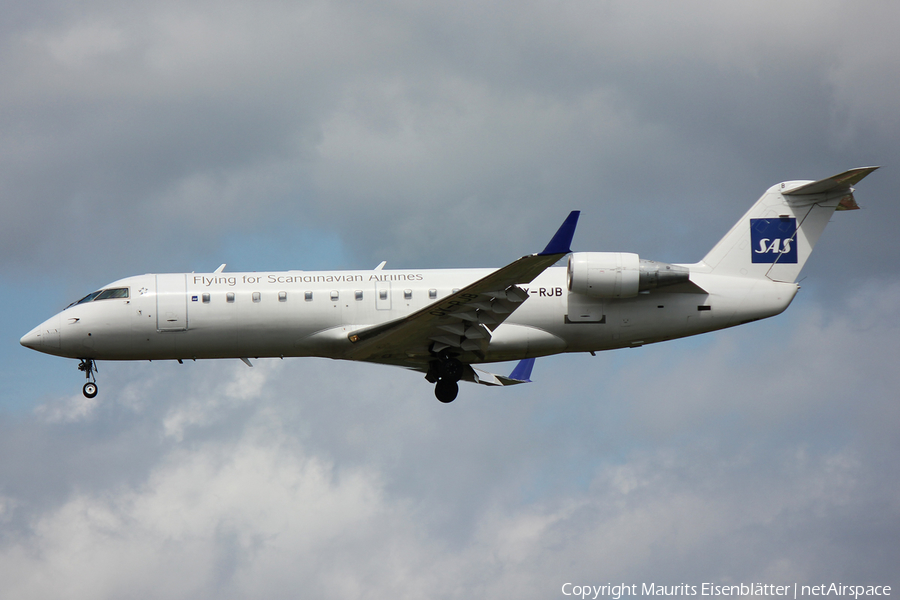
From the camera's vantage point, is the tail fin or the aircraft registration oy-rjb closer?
the aircraft registration oy-rjb

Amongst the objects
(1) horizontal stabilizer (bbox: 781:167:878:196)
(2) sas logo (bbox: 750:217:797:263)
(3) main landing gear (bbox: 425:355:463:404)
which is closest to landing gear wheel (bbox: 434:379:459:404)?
(3) main landing gear (bbox: 425:355:463:404)

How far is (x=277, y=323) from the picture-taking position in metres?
26.0

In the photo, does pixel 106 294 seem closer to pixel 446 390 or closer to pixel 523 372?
pixel 446 390

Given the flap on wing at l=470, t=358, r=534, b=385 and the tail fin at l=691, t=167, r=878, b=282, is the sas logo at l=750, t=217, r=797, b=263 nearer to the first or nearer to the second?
the tail fin at l=691, t=167, r=878, b=282

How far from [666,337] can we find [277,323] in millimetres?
11867

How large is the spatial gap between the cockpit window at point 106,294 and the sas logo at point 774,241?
777 inches

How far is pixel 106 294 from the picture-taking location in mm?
27016

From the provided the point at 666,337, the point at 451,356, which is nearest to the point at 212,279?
the point at 451,356

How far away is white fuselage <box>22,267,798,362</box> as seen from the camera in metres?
26.1

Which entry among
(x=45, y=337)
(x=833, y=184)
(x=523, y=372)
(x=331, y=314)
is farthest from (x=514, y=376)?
(x=45, y=337)

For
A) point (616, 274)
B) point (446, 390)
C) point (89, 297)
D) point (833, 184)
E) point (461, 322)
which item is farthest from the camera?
point (89, 297)

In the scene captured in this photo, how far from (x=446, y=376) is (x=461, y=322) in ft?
7.63

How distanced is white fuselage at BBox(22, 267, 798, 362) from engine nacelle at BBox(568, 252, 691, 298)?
0.61 metres

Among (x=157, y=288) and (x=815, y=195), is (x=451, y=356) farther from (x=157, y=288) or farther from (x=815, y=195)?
(x=815, y=195)
